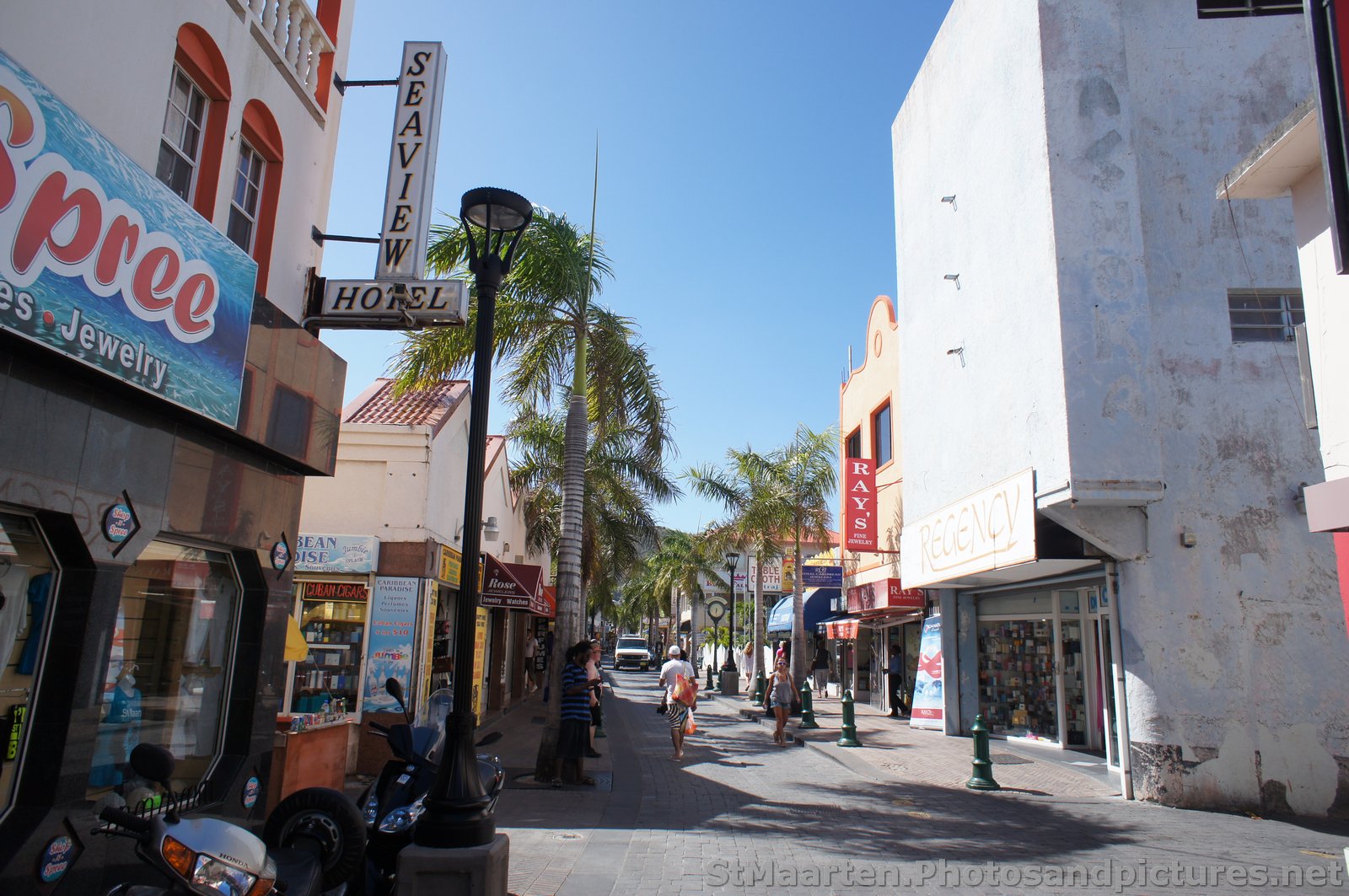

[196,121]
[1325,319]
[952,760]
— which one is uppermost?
[196,121]

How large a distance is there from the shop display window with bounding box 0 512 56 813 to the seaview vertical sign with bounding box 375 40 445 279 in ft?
13.7

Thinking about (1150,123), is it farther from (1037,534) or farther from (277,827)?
(277,827)

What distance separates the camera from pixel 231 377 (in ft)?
23.6

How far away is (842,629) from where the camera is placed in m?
26.2

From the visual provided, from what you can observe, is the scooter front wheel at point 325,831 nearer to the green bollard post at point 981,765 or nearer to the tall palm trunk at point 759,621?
the green bollard post at point 981,765

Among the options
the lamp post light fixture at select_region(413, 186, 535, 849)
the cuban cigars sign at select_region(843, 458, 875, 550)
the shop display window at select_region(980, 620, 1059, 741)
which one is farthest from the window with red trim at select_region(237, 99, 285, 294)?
the cuban cigars sign at select_region(843, 458, 875, 550)

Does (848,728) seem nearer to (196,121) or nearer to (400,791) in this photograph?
(400,791)

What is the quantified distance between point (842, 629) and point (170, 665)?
2131 centimetres

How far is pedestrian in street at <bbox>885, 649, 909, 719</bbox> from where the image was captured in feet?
74.0

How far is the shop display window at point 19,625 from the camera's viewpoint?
5.55 meters

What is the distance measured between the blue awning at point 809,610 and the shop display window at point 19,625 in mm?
23470

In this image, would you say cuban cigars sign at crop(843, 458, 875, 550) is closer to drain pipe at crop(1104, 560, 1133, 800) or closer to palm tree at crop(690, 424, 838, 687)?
palm tree at crop(690, 424, 838, 687)

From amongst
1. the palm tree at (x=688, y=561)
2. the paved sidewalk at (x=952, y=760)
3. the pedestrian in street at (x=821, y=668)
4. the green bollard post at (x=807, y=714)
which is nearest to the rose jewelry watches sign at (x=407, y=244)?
the paved sidewalk at (x=952, y=760)

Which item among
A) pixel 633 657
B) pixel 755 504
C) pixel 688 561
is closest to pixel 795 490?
pixel 755 504
